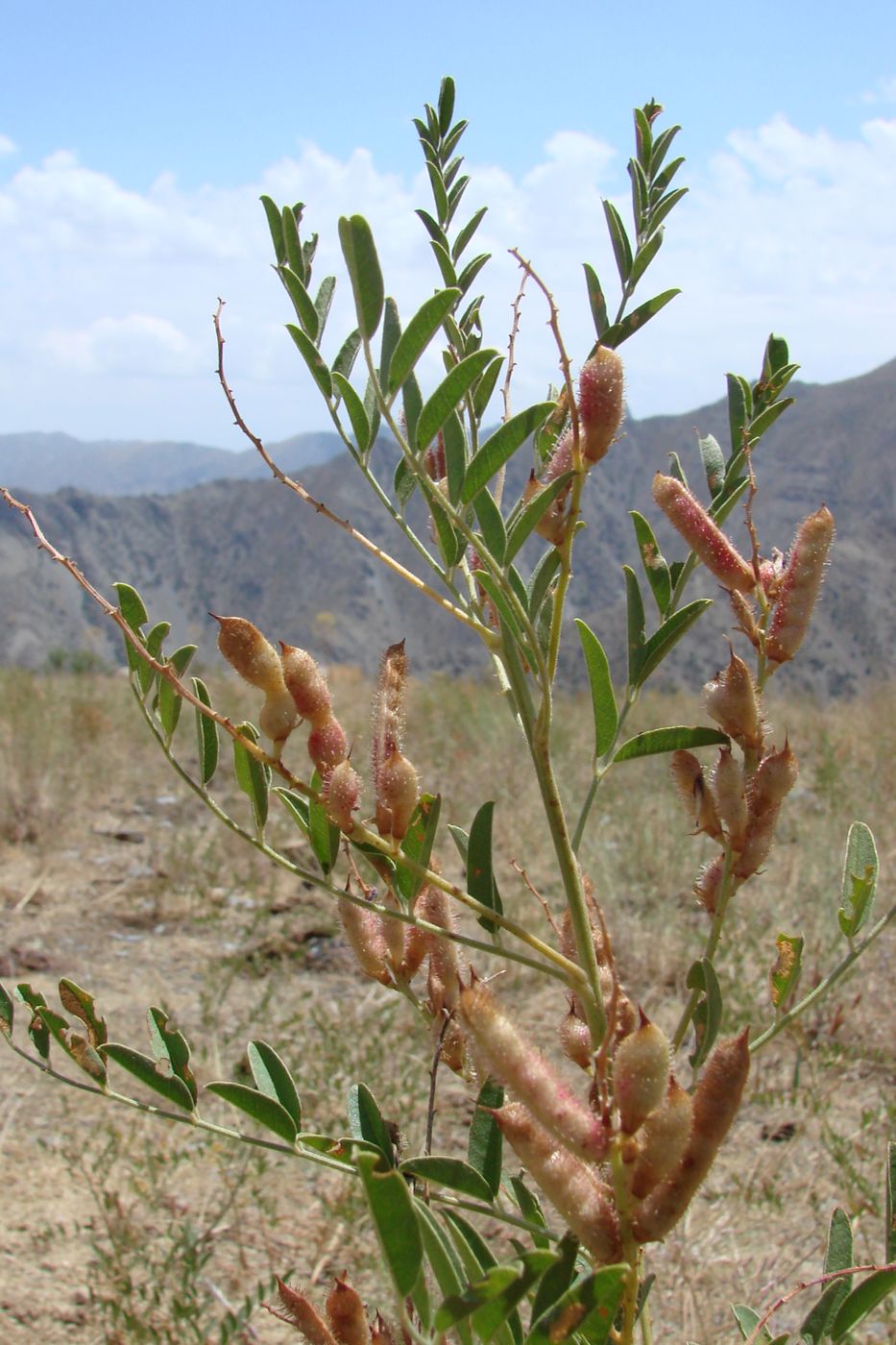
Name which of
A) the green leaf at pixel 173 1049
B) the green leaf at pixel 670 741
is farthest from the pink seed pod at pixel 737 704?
the green leaf at pixel 173 1049

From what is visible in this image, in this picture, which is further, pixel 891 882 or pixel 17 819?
pixel 17 819

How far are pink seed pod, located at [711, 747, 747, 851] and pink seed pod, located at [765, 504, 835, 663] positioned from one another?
10cm

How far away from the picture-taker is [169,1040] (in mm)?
879

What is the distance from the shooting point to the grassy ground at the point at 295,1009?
2152 millimetres

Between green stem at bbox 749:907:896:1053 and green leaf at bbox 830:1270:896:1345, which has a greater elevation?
green stem at bbox 749:907:896:1053

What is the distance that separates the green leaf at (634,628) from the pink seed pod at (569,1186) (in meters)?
0.36

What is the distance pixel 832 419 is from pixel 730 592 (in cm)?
2708

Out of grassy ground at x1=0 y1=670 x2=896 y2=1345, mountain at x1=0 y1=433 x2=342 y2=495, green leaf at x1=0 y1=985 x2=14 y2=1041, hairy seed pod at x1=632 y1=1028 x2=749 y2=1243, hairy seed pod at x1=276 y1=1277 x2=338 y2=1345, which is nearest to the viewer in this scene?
hairy seed pod at x1=632 y1=1028 x2=749 y2=1243

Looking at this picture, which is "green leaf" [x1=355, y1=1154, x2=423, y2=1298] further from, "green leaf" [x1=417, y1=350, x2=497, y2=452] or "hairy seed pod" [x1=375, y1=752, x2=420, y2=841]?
"green leaf" [x1=417, y1=350, x2=497, y2=452]

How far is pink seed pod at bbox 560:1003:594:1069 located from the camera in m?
0.81

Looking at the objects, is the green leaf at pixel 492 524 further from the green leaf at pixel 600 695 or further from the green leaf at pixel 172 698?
the green leaf at pixel 172 698

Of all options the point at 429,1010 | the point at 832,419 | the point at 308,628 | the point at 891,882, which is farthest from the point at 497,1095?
the point at 308,628

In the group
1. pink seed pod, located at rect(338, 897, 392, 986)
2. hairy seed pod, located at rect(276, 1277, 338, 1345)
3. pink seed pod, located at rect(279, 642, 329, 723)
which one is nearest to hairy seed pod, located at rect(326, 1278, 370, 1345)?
hairy seed pod, located at rect(276, 1277, 338, 1345)

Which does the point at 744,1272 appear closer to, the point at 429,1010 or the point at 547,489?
the point at 429,1010
